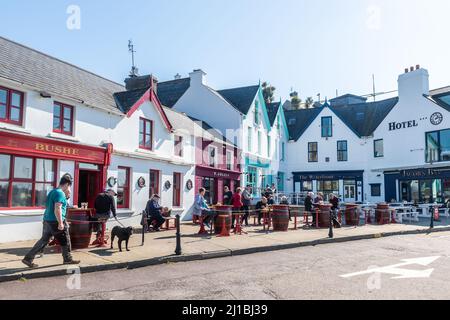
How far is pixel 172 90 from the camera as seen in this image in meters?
29.5

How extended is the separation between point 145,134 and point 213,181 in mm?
6725

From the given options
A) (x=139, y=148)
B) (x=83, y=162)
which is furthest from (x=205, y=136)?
(x=83, y=162)

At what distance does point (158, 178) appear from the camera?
1767 centimetres

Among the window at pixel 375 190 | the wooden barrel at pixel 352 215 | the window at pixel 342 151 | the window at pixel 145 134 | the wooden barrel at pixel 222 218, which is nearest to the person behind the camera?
the wooden barrel at pixel 222 218

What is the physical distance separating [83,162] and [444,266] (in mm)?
11378

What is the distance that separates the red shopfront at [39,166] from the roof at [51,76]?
1724 mm

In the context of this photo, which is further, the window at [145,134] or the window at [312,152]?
the window at [312,152]

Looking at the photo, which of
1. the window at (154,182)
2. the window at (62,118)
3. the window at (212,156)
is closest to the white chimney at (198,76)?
the window at (212,156)

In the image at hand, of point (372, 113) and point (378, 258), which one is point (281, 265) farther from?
point (372, 113)

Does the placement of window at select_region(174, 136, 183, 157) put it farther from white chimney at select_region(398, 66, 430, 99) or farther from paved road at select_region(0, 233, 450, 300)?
white chimney at select_region(398, 66, 430, 99)

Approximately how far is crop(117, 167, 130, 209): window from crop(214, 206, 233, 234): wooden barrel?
3.98m

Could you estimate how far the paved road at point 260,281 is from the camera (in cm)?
630

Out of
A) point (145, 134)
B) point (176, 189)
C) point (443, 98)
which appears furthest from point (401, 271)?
point (443, 98)

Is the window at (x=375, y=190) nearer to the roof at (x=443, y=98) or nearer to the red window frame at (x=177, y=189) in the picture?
the roof at (x=443, y=98)
